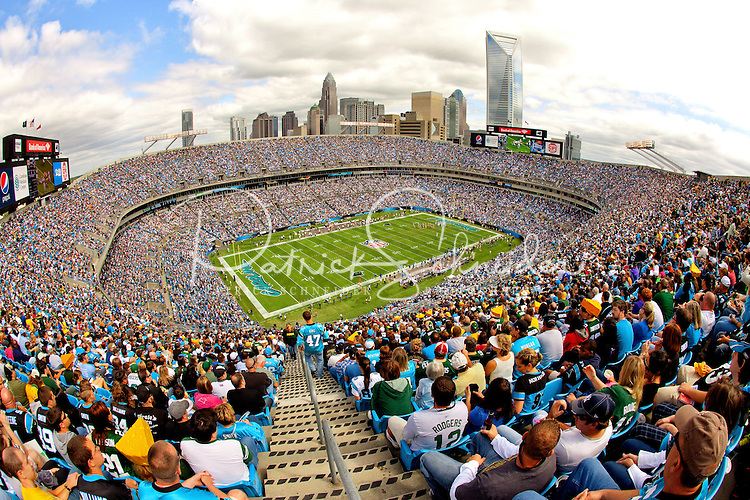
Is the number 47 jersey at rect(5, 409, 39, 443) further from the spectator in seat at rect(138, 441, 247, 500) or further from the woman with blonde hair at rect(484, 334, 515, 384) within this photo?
the woman with blonde hair at rect(484, 334, 515, 384)

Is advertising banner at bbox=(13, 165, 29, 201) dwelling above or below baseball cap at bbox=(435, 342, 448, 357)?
above

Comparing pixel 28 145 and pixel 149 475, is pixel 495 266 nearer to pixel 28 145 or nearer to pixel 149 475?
pixel 149 475

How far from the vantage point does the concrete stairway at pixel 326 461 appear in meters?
4.04

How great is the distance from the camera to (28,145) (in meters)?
34.8

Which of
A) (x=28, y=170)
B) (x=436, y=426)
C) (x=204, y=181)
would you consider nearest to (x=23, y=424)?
(x=436, y=426)

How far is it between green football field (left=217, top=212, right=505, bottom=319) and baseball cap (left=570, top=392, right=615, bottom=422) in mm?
29038

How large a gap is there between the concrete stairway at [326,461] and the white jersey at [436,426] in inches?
12.6

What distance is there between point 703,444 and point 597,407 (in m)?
0.98

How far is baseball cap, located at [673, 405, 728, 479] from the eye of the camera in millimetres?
2500

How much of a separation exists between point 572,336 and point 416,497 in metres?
4.86

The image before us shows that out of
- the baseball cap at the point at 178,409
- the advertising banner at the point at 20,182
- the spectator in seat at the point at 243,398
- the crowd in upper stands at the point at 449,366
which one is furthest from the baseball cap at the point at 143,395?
the advertising banner at the point at 20,182

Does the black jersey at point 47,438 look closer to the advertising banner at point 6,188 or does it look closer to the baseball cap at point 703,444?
the baseball cap at point 703,444

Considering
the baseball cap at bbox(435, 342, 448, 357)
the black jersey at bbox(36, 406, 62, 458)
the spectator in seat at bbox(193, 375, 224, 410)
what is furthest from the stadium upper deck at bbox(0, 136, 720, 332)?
the baseball cap at bbox(435, 342, 448, 357)

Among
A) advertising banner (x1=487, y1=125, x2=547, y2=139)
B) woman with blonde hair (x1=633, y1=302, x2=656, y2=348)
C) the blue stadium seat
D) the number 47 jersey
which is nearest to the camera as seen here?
the blue stadium seat
